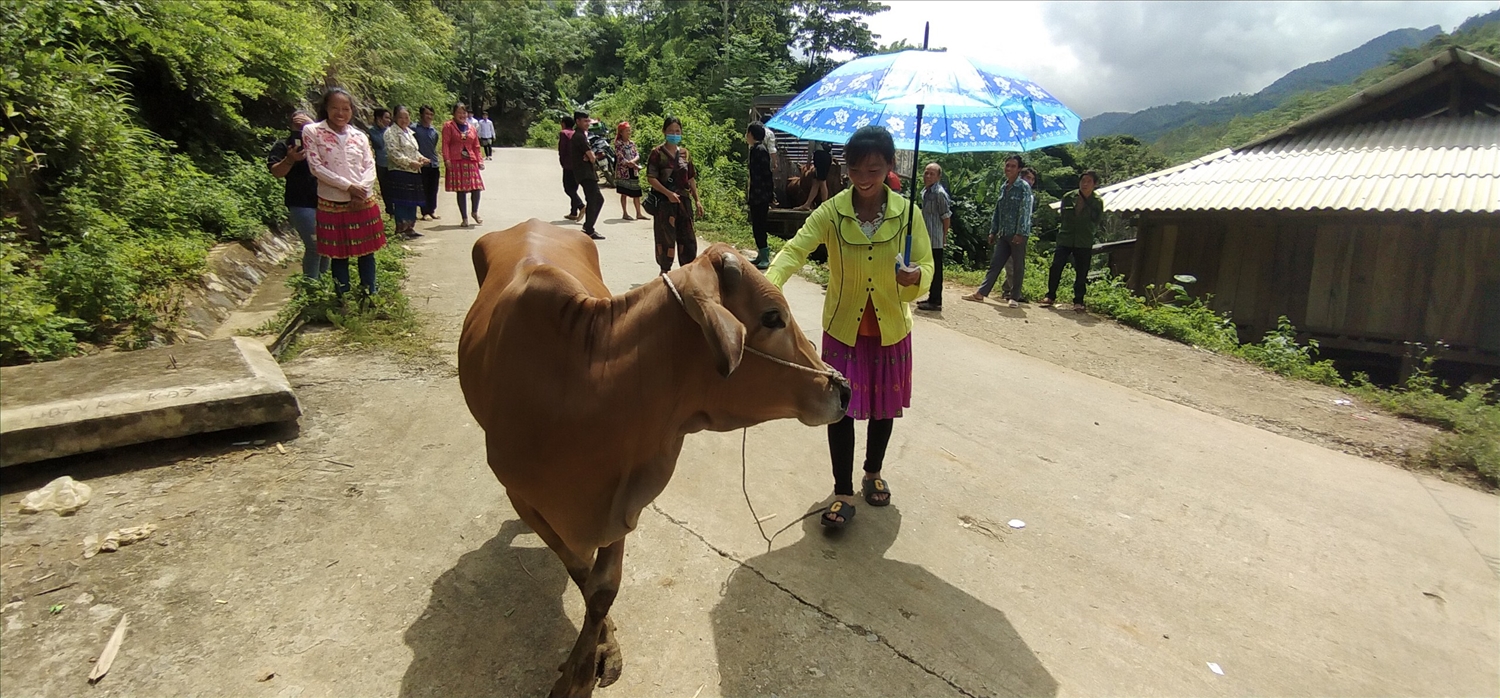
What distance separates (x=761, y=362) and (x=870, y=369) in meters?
1.29

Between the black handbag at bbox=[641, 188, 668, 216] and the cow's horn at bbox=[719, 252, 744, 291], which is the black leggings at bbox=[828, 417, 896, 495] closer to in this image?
the cow's horn at bbox=[719, 252, 744, 291]

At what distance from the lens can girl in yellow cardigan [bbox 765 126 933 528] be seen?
2.96 metres

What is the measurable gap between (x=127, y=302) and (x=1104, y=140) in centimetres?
3616

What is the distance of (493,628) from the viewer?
2584 millimetres

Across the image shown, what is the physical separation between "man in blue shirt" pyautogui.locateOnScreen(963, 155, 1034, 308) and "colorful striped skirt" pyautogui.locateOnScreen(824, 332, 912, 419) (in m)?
5.93

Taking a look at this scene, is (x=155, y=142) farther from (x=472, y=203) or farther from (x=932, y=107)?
(x=932, y=107)

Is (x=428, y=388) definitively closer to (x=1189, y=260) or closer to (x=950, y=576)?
(x=950, y=576)

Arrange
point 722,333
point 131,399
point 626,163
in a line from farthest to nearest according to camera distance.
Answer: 1. point 626,163
2. point 131,399
3. point 722,333

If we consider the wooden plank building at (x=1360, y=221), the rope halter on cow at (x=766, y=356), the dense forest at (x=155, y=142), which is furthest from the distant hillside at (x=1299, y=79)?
the rope halter on cow at (x=766, y=356)

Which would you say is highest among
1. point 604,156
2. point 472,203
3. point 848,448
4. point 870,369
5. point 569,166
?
point 604,156

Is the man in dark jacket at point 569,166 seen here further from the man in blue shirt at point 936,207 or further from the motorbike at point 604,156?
the man in blue shirt at point 936,207

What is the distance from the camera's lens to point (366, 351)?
17.0 ft

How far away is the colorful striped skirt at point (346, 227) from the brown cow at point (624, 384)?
12.9ft

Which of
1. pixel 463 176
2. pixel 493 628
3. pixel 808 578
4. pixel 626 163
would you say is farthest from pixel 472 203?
pixel 808 578
